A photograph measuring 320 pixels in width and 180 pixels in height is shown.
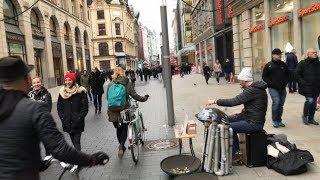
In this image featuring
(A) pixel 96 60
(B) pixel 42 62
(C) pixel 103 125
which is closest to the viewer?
(C) pixel 103 125

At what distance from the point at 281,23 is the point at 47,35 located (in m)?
21.8

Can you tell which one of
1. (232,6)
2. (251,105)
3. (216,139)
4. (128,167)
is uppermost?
(232,6)

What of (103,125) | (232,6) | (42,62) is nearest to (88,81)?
(103,125)

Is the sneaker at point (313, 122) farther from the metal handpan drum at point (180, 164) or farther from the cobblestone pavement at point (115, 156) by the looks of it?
the metal handpan drum at point (180, 164)

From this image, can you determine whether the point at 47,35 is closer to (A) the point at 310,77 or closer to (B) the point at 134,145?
(A) the point at 310,77

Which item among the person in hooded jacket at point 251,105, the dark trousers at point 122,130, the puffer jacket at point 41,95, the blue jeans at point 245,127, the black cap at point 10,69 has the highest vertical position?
the black cap at point 10,69

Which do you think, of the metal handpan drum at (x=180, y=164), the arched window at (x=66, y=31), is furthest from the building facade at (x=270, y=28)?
the arched window at (x=66, y=31)

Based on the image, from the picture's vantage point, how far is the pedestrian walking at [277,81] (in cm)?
931

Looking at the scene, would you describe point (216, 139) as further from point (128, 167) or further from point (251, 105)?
point (128, 167)

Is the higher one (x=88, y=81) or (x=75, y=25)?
(x=75, y=25)

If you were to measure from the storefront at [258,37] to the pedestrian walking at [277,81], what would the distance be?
1126cm

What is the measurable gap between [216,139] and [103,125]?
648 centimetres

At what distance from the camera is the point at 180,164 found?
6246 millimetres

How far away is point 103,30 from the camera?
8625 cm
